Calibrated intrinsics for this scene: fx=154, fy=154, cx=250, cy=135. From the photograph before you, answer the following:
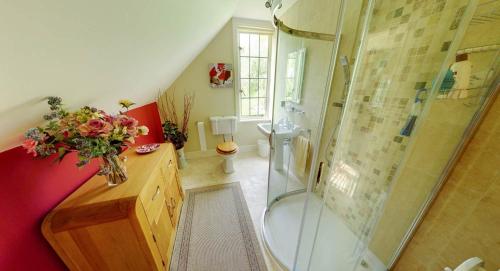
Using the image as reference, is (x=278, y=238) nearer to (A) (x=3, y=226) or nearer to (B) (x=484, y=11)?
(A) (x=3, y=226)

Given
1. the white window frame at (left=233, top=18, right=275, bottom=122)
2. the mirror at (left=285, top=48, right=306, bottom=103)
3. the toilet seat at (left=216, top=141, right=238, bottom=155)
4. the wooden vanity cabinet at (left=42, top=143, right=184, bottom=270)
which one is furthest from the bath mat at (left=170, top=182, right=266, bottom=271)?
the white window frame at (left=233, top=18, right=275, bottom=122)

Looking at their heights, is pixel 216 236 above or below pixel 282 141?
below

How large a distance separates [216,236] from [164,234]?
47 cm

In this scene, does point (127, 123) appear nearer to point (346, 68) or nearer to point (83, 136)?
point (83, 136)

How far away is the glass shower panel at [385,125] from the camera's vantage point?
87 centimetres

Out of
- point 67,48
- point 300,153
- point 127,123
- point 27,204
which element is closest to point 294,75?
point 300,153

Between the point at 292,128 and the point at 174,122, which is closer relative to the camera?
the point at 292,128

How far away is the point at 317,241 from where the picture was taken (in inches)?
53.5

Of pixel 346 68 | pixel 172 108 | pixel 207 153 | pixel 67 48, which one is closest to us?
pixel 67 48

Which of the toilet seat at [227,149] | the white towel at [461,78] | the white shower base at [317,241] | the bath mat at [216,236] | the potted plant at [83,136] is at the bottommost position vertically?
the bath mat at [216,236]

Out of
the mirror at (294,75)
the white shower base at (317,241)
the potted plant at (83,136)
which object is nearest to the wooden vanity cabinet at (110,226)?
the potted plant at (83,136)

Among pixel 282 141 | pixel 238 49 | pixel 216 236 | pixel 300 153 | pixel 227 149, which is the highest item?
pixel 238 49

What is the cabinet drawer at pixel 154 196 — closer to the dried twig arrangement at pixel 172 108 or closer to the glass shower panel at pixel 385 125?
the glass shower panel at pixel 385 125

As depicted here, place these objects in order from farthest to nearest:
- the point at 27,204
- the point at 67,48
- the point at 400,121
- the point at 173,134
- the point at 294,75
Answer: the point at 173,134
the point at 294,75
the point at 400,121
the point at 27,204
the point at 67,48
